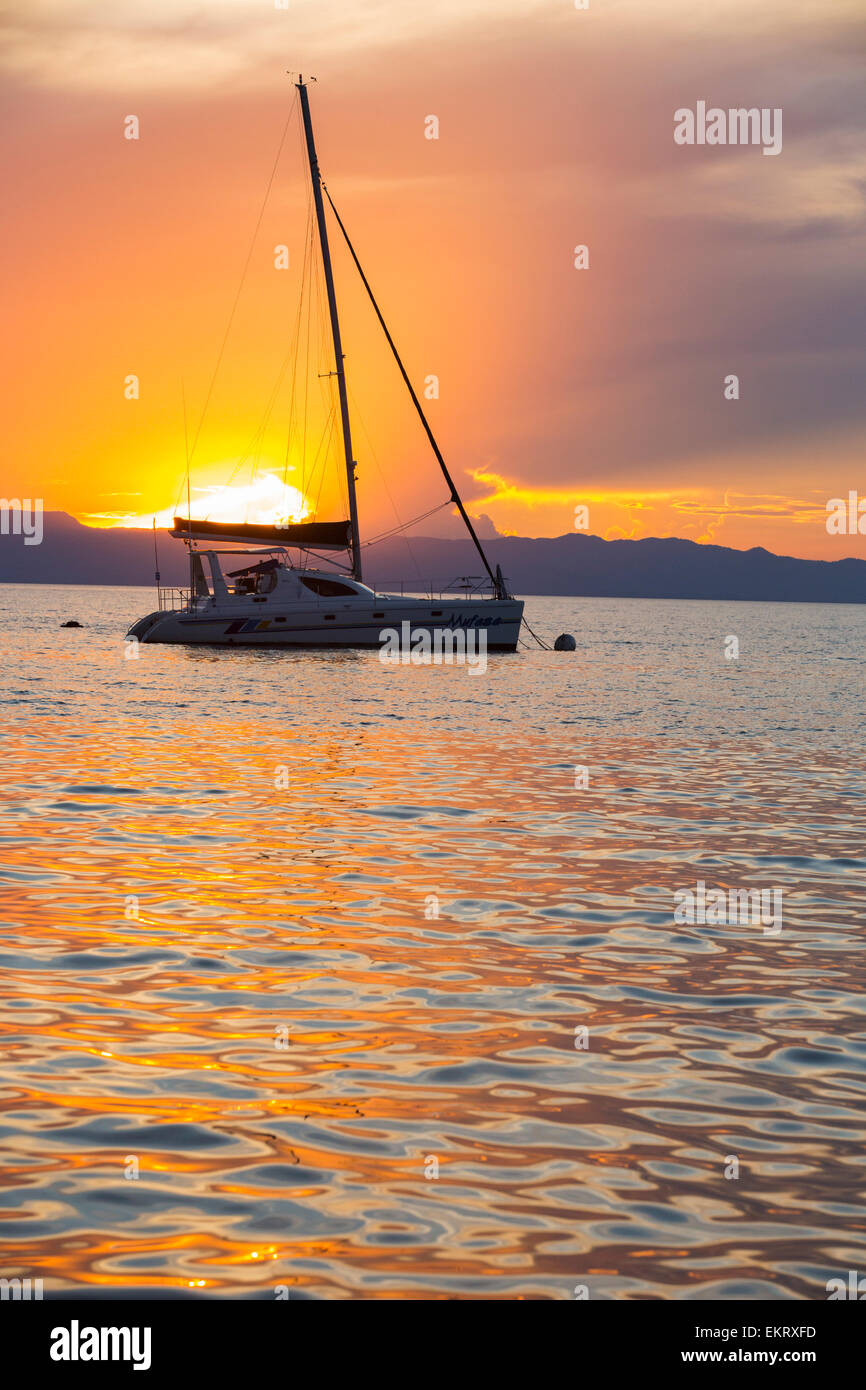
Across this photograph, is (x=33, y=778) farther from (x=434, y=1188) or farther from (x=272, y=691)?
(x=272, y=691)

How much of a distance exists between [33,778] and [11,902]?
817 centimetres

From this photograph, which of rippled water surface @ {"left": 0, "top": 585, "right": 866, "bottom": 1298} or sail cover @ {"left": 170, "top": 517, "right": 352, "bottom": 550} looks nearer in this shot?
rippled water surface @ {"left": 0, "top": 585, "right": 866, "bottom": 1298}

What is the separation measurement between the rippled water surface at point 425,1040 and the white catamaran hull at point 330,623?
96.9 feet

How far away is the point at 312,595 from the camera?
47.9 meters

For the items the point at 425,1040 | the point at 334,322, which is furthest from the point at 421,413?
the point at 425,1040

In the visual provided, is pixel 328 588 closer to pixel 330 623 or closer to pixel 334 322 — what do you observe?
pixel 330 623

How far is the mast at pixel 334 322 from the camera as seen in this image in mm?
47469

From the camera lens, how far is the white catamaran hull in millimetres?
47562

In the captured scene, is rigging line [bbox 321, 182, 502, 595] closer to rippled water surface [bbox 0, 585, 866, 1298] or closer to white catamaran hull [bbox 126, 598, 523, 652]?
white catamaran hull [bbox 126, 598, 523, 652]

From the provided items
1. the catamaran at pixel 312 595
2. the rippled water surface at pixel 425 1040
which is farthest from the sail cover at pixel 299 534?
the rippled water surface at pixel 425 1040

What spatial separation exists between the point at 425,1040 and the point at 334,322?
44.3m

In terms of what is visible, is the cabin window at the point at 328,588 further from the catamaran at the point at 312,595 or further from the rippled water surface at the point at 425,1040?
the rippled water surface at the point at 425,1040

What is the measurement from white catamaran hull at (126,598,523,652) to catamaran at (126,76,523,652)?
4 centimetres

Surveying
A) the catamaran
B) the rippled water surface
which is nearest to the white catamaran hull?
the catamaran
